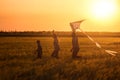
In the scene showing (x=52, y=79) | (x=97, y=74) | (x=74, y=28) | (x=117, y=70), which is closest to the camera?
(x=52, y=79)

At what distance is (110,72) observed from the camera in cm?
1703

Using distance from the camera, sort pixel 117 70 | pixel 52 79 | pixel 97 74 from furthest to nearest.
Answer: pixel 117 70 → pixel 97 74 → pixel 52 79

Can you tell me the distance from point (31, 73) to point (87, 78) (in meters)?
2.99

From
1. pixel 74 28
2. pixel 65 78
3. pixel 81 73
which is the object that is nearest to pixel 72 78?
pixel 65 78

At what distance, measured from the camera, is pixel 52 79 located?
15086 mm

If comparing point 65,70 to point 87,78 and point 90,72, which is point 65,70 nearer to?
point 90,72

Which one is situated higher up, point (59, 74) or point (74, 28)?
point (74, 28)

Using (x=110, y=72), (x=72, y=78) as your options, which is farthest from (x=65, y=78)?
(x=110, y=72)

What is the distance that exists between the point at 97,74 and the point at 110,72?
93 centimetres

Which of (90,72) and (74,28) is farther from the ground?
(74,28)

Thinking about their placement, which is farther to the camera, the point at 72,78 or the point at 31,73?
the point at 31,73

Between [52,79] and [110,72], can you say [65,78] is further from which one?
[110,72]

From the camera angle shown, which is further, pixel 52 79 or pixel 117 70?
pixel 117 70

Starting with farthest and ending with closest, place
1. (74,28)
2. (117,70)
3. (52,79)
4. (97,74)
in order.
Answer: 1. (74,28)
2. (117,70)
3. (97,74)
4. (52,79)
